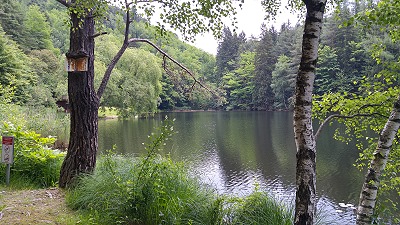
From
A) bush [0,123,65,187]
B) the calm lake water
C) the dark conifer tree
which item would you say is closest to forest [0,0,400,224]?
the dark conifer tree

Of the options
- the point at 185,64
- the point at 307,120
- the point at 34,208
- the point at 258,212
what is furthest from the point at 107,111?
the point at 307,120

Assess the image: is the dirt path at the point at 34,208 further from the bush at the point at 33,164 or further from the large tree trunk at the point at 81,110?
the bush at the point at 33,164

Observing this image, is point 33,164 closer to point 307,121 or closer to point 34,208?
point 34,208

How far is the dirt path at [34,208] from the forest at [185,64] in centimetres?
204

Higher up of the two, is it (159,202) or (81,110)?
(81,110)

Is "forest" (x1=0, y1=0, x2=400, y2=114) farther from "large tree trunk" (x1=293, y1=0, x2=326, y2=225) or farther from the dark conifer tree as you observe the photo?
"large tree trunk" (x1=293, y1=0, x2=326, y2=225)

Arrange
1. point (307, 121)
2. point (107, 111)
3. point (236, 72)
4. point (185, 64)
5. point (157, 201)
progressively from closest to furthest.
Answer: point (307, 121), point (157, 201), point (185, 64), point (107, 111), point (236, 72)

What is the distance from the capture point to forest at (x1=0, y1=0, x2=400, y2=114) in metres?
5.70

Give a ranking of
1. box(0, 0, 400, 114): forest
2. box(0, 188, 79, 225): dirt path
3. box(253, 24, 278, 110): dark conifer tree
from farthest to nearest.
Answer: box(253, 24, 278, 110): dark conifer tree, box(0, 0, 400, 114): forest, box(0, 188, 79, 225): dirt path

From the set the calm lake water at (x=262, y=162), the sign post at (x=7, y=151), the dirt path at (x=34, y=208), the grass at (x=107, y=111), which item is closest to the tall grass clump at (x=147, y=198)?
the dirt path at (x=34, y=208)

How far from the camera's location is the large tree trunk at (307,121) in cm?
224

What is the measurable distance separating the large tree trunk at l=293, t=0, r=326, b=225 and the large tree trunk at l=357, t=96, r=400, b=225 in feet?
2.46

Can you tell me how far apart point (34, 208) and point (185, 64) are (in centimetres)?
1235

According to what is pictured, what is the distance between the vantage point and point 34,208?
11.0ft
